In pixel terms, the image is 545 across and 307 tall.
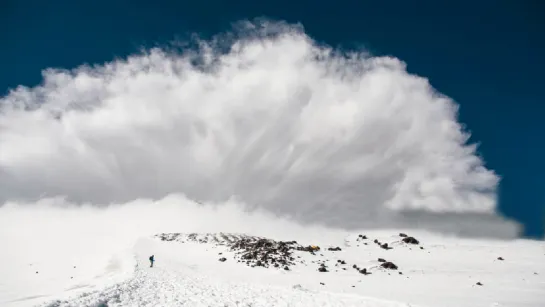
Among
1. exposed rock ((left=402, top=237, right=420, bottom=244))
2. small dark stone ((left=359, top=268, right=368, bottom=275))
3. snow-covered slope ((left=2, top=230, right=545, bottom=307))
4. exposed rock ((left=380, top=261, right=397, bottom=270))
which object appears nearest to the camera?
snow-covered slope ((left=2, top=230, right=545, bottom=307))

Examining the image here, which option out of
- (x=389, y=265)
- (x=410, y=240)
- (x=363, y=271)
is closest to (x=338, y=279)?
Answer: (x=363, y=271)

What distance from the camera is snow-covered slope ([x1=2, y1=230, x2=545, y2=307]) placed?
21.1 metres

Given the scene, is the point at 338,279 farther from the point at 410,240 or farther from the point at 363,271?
the point at 410,240

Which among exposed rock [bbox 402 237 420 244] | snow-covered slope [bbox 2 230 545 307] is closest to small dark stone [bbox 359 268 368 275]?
snow-covered slope [bbox 2 230 545 307]

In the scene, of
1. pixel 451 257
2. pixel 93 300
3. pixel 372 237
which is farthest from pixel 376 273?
pixel 93 300

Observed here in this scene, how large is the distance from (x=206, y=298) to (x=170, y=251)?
41.6 metres

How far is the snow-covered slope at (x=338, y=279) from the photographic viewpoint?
69.3ft

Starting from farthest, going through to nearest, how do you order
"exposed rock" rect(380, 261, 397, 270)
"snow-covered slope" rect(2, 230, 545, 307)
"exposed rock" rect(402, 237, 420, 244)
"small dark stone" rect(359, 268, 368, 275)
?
1. "exposed rock" rect(402, 237, 420, 244)
2. "exposed rock" rect(380, 261, 397, 270)
3. "small dark stone" rect(359, 268, 368, 275)
4. "snow-covered slope" rect(2, 230, 545, 307)

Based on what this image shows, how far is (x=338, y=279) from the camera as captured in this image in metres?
34.0

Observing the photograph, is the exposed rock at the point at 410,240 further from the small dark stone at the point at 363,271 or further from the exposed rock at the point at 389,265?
the small dark stone at the point at 363,271

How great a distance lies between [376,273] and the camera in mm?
36375

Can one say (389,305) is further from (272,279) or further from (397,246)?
(397,246)

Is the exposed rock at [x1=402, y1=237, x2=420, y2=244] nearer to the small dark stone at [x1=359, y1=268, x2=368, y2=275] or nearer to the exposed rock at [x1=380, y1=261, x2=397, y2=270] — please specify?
the exposed rock at [x1=380, y1=261, x2=397, y2=270]

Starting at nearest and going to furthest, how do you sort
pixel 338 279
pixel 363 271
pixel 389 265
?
pixel 338 279
pixel 363 271
pixel 389 265
